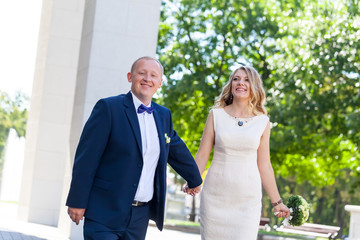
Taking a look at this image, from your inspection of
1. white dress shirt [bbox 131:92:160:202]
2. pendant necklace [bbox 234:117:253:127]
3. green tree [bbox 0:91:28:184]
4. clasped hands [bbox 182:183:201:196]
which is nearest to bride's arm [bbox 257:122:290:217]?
pendant necklace [bbox 234:117:253:127]

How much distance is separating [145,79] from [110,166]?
693 mm

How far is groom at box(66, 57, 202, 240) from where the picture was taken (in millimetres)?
4031

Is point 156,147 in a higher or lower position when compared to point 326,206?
higher

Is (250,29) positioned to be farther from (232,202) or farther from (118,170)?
(118,170)

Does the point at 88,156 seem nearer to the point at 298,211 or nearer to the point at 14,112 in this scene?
the point at 298,211

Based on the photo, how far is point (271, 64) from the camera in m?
22.9

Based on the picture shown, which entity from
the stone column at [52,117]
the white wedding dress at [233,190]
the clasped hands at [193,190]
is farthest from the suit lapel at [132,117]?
the stone column at [52,117]

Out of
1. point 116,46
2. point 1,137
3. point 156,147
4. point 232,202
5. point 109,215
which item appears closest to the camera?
point 109,215

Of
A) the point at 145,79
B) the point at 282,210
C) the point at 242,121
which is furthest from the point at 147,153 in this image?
the point at 282,210

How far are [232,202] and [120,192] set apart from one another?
69.9 inches

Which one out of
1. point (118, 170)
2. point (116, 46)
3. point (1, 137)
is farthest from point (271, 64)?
point (1, 137)

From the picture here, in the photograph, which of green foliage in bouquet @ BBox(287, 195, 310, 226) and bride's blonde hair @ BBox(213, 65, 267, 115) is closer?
bride's blonde hair @ BBox(213, 65, 267, 115)

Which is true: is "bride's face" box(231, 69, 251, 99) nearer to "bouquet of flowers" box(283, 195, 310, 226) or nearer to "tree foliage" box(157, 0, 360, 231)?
"bouquet of flowers" box(283, 195, 310, 226)

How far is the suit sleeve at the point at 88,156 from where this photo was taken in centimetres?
398
